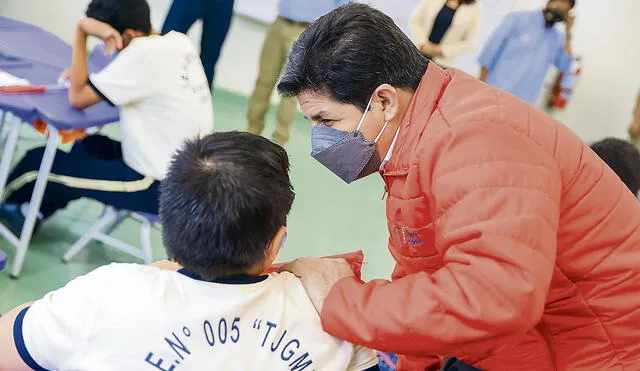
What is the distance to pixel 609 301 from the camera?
1061mm

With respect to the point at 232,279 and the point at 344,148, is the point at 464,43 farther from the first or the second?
the point at 232,279

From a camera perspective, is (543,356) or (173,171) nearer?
(173,171)

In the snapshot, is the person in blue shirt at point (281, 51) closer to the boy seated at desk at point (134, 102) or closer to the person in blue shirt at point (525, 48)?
the person in blue shirt at point (525, 48)

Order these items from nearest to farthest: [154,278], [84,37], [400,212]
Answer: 1. [154,278]
2. [400,212]
3. [84,37]

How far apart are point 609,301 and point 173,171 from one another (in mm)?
759

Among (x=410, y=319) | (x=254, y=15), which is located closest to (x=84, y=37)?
(x=410, y=319)

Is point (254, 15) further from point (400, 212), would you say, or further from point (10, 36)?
point (400, 212)

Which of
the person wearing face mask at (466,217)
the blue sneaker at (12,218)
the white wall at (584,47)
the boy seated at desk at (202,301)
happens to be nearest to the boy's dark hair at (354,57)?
the person wearing face mask at (466,217)

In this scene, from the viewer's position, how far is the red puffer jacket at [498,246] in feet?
2.88

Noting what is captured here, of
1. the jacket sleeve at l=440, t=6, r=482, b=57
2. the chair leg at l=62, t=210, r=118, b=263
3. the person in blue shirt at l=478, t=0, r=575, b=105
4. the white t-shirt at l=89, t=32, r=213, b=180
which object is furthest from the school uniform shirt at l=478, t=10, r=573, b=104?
the chair leg at l=62, t=210, r=118, b=263

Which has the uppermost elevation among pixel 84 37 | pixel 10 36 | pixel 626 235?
pixel 626 235

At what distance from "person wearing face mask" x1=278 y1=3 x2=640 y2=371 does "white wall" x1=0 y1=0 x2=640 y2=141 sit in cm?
404

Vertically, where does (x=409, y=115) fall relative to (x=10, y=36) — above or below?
above

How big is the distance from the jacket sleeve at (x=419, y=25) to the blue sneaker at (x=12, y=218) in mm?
2907
